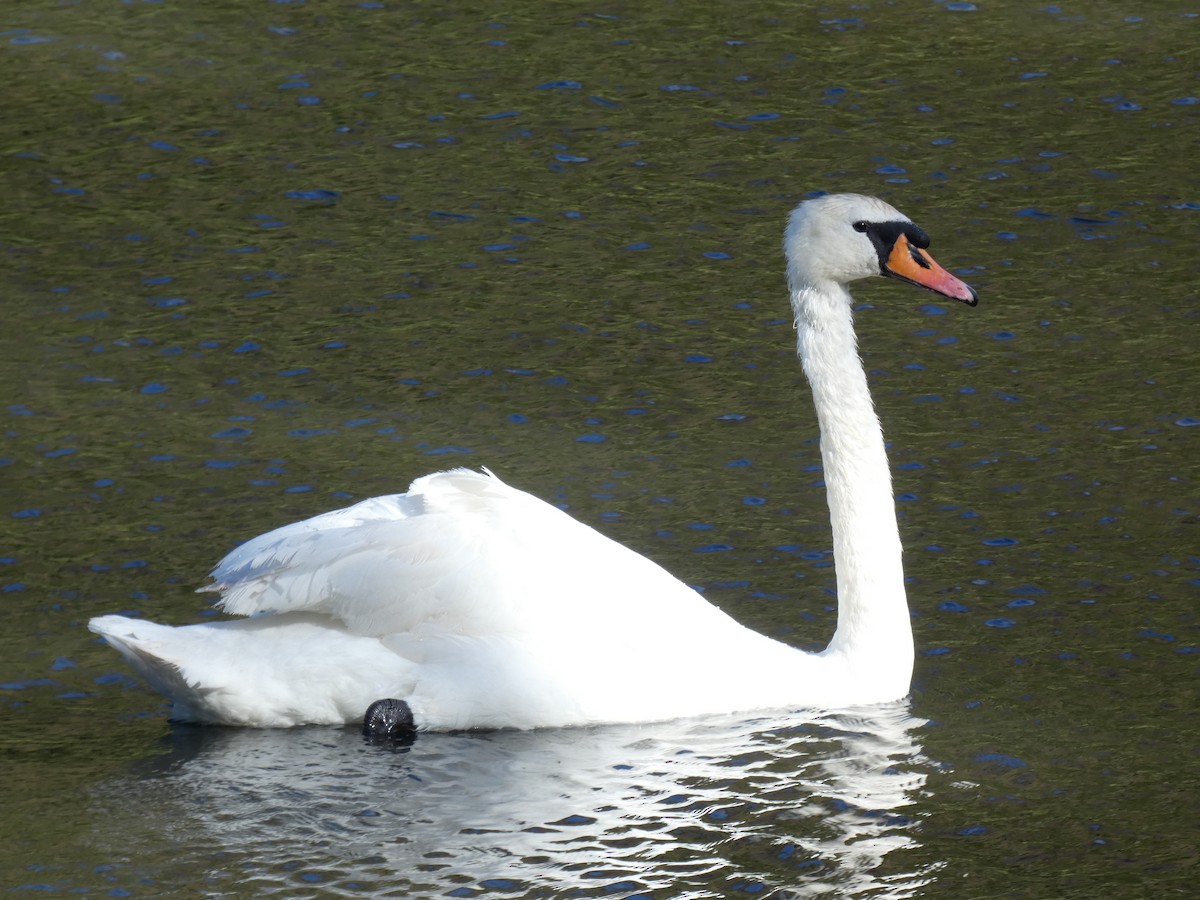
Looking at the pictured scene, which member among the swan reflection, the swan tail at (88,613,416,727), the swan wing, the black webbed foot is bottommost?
the swan reflection

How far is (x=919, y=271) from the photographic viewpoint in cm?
847

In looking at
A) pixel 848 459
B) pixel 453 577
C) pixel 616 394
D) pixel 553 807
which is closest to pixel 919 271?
pixel 848 459

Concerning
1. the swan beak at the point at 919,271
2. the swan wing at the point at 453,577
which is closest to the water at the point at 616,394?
the swan wing at the point at 453,577

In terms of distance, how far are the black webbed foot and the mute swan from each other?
0.02 metres

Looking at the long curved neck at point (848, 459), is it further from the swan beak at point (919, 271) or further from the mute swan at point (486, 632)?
the swan beak at point (919, 271)

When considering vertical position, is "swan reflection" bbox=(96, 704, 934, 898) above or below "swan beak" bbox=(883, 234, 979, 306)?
→ below

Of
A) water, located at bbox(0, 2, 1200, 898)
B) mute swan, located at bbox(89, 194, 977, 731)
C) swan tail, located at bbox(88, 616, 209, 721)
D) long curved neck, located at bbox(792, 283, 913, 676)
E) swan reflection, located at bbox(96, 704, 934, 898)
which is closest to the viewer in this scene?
swan reflection, located at bbox(96, 704, 934, 898)

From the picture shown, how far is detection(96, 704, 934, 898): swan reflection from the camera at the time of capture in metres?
6.86

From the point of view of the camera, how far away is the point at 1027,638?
8.68 m

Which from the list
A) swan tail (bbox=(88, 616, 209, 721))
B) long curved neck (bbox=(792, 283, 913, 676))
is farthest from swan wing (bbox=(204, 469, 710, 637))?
long curved neck (bbox=(792, 283, 913, 676))

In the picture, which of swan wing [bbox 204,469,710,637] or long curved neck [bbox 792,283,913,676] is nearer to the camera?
swan wing [bbox 204,469,710,637]

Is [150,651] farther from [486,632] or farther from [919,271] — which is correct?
[919,271]

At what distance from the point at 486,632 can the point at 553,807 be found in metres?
0.98

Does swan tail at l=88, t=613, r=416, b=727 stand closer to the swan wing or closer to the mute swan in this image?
the mute swan
